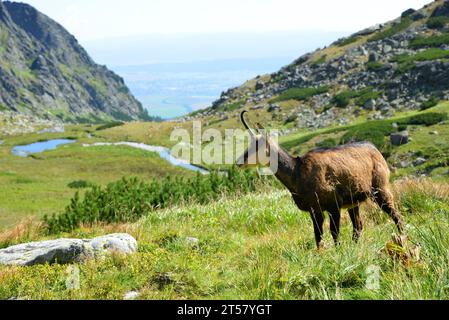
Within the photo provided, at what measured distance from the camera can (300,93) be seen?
281 feet

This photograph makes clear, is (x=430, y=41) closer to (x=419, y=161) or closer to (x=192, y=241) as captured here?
(x=419, y=161)

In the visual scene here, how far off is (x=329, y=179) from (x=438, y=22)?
8237cm

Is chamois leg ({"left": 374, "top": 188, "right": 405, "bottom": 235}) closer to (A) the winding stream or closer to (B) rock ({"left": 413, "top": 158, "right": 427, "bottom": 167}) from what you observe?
(B) rock ({"left": 413, "top": 158, "right": 427, "bottom": 167})

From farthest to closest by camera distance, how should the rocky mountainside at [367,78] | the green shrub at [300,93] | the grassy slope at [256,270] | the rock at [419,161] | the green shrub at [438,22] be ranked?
the green shrub at [300,93], the green shrub at [438,22], the rocky mountainside at [367,78], the rock at [419,161], the grassy slope at [256,270]

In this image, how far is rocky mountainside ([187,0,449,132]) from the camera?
198 feet

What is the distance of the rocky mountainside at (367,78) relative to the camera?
60406 mm

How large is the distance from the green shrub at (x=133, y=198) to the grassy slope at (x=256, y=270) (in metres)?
5.90

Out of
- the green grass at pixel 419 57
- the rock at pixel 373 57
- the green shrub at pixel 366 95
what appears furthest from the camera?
the rock at pixel 373 57

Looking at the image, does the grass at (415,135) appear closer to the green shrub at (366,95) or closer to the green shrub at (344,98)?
the green shrub at (366,95)

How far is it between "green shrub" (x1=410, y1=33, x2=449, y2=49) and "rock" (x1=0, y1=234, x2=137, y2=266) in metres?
70.7

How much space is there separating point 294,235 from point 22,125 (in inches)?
6282

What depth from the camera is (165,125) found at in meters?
109

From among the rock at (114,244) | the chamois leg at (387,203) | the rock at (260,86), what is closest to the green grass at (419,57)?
the rock at (260,86)
